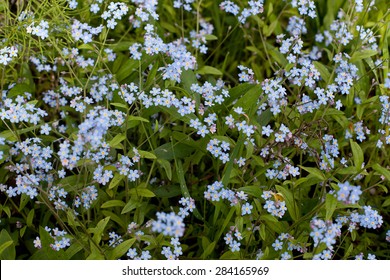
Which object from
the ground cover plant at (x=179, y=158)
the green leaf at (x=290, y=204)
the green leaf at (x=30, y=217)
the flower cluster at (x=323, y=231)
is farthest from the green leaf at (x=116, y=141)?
the flower cluster at (x=323, y=231)

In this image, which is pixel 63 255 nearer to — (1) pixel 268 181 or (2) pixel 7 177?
(2) pixel 7 177

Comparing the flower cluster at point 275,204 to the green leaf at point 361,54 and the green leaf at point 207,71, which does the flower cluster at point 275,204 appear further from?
the green leaf at point 361,54

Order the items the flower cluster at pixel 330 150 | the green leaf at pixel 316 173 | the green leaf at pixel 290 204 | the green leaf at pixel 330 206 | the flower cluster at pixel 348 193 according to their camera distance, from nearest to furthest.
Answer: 1. the flower cluster at pixel 348 193
2. the green leaf at pixel 330 206
3. the green leaf at pixel 316 173
4. the green leaf at pixel 290 204
5. the flower cluster at pixel 330 150

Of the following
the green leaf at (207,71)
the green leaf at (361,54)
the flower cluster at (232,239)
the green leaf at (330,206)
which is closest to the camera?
the green leaf at (330,206)

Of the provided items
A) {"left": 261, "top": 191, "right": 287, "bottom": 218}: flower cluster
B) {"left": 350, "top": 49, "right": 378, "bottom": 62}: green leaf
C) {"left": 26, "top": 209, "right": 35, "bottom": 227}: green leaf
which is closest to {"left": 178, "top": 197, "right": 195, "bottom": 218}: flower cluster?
{"left": 261, "top": 191, "right": 287, "bottom": 218}: flower cluster

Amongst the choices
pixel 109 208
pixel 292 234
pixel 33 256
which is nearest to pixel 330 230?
pixel 292 234

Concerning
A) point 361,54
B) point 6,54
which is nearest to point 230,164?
point 361,54

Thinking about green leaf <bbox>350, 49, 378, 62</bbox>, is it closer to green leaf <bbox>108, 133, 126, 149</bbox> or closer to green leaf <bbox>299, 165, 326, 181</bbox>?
green leaf <bbox>299, 165, 326, 181</bbox>

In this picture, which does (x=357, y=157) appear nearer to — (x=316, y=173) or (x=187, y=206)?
(x=316, y=173)
